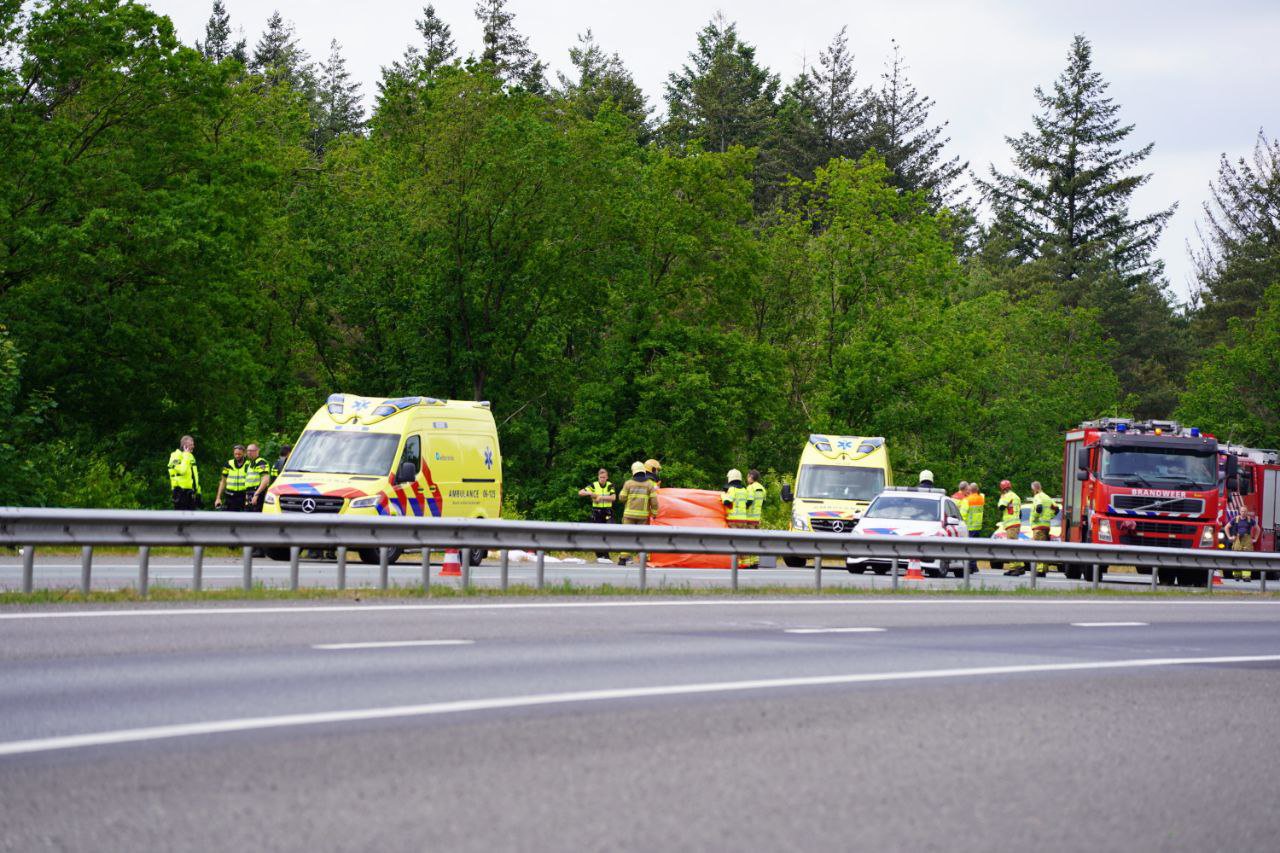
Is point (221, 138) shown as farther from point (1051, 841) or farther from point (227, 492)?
point (1051, 841)


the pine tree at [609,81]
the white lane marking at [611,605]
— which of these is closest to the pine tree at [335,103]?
the pine tree at [609,81]

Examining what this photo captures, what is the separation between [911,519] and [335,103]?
7393cm

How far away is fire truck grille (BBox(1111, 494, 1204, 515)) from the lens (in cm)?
3288

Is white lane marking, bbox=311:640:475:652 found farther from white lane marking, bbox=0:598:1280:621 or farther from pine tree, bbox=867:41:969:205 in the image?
pine tree, bbox=867:41:969:205

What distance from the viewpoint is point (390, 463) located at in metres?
25.8

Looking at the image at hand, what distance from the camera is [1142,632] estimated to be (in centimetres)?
1712

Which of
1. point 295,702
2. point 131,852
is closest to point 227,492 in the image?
point 295,702

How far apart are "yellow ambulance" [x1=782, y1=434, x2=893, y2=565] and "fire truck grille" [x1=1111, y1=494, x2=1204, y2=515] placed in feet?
15.7

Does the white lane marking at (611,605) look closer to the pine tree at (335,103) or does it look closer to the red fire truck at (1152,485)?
the red fire truck at (1152,485)

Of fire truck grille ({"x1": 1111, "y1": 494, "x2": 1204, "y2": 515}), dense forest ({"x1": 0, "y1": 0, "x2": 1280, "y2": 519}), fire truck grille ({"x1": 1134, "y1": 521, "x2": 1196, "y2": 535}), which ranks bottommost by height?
fire truck grille ({"x1": 1134, "y1": 521, "x2": 1196, "y2": 535})

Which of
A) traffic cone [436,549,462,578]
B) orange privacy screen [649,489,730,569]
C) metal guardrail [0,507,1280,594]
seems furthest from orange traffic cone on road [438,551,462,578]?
orange privacy screen [649,489,730,569]

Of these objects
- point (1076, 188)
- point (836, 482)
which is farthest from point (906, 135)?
point (836, 482)

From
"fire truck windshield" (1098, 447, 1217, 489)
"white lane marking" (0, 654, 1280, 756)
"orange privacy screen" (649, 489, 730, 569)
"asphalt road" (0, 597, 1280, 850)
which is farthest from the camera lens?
"fire truck windshield" (1098, 447, 1217, 489)

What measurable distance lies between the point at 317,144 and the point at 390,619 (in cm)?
8206
